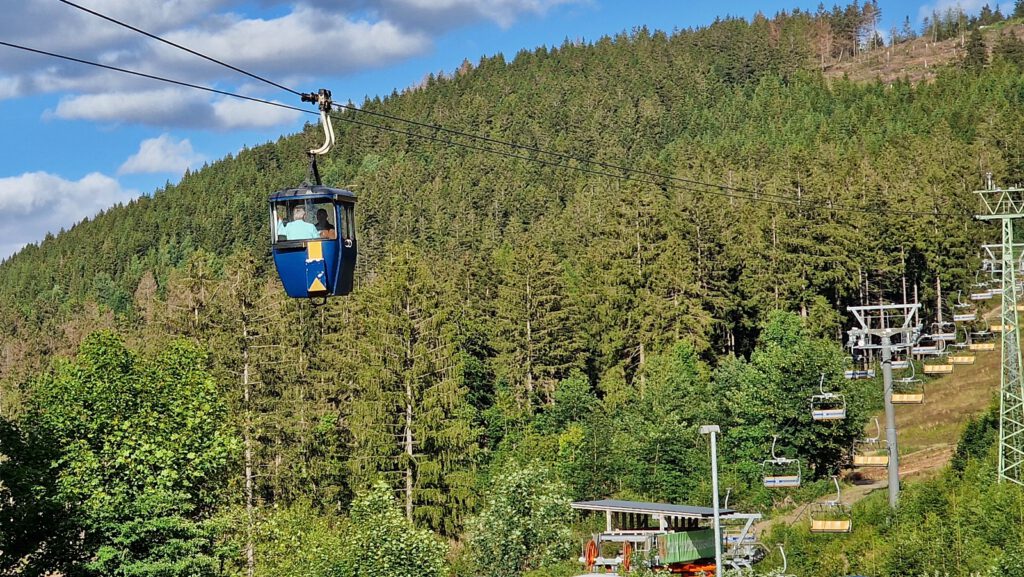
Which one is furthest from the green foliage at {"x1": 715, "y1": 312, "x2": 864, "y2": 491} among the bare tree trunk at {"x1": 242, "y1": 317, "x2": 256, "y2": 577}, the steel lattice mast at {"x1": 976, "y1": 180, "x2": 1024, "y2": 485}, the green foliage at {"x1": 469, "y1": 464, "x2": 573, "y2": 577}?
the bare tree trunk at {"x1": 242, "y1": 317, "x2": 256, "y2": 577}

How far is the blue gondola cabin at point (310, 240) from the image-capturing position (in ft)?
77.1

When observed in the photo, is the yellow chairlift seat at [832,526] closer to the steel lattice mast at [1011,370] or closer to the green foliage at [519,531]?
the steel lattice mast at [1011,370]

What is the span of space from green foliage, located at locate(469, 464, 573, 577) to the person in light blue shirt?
2923cm

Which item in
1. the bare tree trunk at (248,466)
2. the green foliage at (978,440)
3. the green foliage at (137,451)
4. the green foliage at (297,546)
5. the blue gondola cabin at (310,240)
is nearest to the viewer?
the blue gondola cabin at (310,240)

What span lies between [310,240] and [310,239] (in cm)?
2

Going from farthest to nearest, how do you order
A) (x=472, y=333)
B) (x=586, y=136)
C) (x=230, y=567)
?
(x=586, y=136) < (x=472, y=333) < (x=230, y=567)

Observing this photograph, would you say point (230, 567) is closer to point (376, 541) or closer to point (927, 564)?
point (376, 541)

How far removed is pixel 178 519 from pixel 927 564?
2586 cm

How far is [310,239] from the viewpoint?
77.2 feet

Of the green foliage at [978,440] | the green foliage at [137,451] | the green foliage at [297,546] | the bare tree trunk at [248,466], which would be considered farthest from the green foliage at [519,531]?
the green foliage at [978,440]

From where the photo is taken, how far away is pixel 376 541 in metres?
45.9

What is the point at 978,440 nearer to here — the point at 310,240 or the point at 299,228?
the point at 310,240

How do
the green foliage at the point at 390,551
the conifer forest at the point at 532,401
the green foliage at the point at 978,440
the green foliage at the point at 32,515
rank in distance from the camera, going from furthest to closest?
the green foliage at the point at 978,440, the green foliage at the point at 390,551, the conifer forest at the point at 532,401, the green foliage at the point at 32,515

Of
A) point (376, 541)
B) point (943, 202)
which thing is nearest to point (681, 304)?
point (943, 202)
